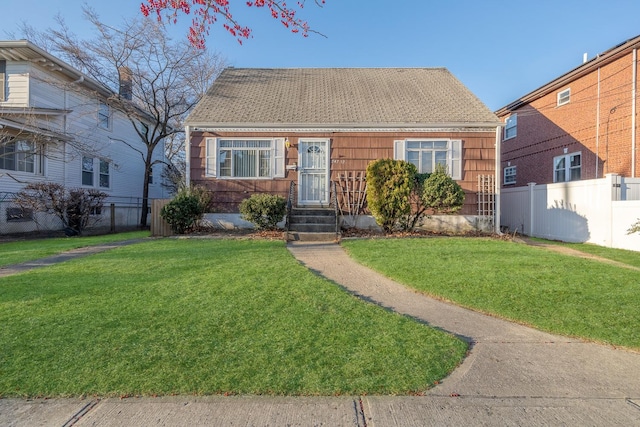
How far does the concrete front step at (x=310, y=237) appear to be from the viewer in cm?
988

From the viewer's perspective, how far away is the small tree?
11266mm

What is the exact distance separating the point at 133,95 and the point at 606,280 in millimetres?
19157

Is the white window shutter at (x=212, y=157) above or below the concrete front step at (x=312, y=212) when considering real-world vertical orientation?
above

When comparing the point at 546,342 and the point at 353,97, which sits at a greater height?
the point at 353,97

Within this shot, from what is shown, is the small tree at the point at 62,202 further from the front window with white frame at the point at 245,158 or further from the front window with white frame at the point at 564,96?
the front window with white frame at the point at 564,96

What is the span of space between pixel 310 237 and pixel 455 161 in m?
5.91

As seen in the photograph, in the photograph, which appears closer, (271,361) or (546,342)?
(271,361)

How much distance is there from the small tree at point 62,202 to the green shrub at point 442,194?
11.3 metres

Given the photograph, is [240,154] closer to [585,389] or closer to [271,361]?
[271,361]

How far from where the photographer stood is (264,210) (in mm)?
10453

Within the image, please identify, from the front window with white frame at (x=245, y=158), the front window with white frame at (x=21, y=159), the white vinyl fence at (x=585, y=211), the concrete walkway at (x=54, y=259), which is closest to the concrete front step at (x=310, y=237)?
the front window with white frame at (x=245, y=158)

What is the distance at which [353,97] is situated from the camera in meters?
13.7

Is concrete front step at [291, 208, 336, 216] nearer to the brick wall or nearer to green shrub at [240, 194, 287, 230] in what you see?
green shrub at [240, 194, 287, 230]

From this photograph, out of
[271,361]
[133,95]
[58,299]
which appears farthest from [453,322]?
[133,95]
